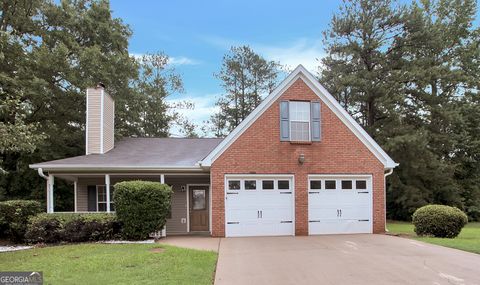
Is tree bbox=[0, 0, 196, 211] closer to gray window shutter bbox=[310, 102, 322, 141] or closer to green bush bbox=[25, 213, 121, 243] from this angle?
green bush bbox=[25, 213, 121, 243]

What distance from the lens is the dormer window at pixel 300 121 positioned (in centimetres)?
1535

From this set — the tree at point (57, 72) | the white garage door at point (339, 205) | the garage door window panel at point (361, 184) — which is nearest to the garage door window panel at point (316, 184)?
the white garage door at point (339, 205)

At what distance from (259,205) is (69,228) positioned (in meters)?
6.44

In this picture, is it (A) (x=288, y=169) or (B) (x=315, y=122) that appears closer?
(A) (x=288, y=169)

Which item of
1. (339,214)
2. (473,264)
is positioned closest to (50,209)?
(339,214)

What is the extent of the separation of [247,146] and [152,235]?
4551mm

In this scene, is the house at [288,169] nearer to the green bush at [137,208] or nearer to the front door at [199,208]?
the front door at [199,208]

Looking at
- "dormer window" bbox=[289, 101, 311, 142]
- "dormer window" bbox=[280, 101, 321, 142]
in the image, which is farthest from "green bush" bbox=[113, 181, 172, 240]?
"dormer window" bbox=[289, 101, 311, 142]

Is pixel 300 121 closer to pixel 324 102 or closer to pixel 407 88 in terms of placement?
pixel 324 102

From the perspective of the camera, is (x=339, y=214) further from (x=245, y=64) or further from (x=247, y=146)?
(x=245, y=64)

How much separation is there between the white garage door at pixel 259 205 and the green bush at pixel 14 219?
6.71 metres

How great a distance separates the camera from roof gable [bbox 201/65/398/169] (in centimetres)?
1504

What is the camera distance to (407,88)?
2817 cm

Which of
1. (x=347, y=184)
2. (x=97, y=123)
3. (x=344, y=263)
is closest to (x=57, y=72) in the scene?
(x=97, y=123)
